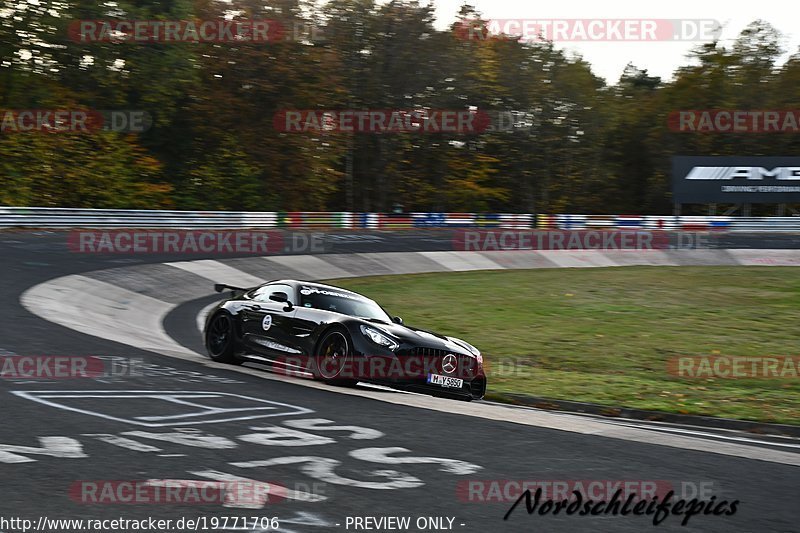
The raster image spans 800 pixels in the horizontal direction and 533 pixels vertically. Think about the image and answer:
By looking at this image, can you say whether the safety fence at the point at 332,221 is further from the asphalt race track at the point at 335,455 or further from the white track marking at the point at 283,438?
the white track marking at the point at 283,438

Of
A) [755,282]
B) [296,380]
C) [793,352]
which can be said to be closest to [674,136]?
[755,282]

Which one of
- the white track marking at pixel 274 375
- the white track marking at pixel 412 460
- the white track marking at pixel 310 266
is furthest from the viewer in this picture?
the white track marking at pixel 310 266

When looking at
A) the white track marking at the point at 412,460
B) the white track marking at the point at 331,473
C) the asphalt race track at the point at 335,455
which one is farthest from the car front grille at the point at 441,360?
the white track marking at the point at 331,473

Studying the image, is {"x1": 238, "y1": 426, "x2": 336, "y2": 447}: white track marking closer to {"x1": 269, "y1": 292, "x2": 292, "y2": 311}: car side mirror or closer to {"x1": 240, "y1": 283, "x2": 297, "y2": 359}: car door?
{"x1": 240, "y1": 283, "x2": 297, "y2": 359}: car door

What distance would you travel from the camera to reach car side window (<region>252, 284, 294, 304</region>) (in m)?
12.4

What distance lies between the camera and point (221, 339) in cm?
1291

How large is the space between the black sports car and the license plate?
1cm

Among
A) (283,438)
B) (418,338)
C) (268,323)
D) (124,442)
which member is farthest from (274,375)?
(124,442)

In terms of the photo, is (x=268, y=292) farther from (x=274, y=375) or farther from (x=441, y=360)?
(x=441, y=360)

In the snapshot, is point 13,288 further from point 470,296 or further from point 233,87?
point 233,87

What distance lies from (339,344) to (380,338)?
1.78 feet

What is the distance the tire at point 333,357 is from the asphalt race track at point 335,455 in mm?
223

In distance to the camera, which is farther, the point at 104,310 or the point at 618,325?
the point at 618,325

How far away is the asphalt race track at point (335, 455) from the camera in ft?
17.4
